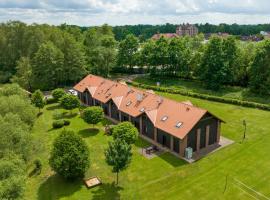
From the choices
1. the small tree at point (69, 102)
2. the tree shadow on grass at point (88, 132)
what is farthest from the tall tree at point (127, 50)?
the tree shadow on grass at point (88, 132)

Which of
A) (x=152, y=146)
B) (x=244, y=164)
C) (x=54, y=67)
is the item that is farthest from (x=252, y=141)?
(x=54, y=67)

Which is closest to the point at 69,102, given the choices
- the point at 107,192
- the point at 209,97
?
the point at 107,192

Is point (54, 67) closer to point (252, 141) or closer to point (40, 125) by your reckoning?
point (40, 125)

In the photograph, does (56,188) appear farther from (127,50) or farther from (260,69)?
(127,50)

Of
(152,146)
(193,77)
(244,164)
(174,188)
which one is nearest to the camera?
(174,188)

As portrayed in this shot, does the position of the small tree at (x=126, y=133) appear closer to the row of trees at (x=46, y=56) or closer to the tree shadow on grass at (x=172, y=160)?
the tree shadow on grass at (x=172, y=160)

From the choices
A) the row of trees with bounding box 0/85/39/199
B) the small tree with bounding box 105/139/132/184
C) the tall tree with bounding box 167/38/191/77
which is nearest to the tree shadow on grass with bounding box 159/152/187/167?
the small tree with bounding box 105/139/132/184

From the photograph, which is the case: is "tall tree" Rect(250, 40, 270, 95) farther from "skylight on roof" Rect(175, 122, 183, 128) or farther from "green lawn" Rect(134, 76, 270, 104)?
"skylight on roof" Rect(175, 122, 183, 128)
